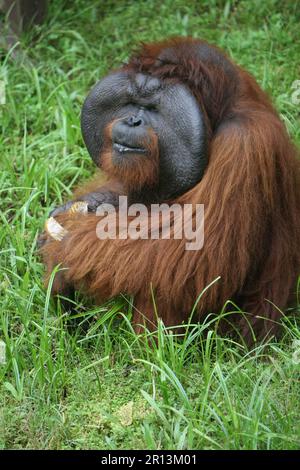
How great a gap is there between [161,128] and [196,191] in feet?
1.23

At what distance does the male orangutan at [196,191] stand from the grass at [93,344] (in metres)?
0.16

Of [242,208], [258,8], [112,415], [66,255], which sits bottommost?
[112,415]

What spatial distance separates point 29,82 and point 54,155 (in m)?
0.78

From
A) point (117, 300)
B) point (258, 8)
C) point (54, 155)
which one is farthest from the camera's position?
point (258, 8)

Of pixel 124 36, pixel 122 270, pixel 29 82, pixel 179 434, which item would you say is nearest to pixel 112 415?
pixel 179 434

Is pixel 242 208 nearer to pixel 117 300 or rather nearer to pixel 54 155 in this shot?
pixel 117 300

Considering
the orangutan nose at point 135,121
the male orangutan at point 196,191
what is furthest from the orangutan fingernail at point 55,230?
the orangutan nose at point 135,121

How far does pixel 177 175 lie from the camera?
4.12 m

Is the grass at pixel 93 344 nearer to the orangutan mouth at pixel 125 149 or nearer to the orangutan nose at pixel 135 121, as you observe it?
the orangutan mouth at pixel 125 149

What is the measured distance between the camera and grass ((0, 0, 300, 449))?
3.50 meters

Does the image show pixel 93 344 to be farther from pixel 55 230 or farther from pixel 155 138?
pixel 155 138

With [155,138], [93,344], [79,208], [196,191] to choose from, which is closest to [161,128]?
[155,138]

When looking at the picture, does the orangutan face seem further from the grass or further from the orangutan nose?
the grass

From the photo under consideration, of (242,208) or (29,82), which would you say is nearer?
(242,208)
